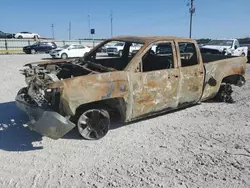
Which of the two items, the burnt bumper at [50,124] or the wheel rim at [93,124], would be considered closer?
the burnt bumper at [50,124]

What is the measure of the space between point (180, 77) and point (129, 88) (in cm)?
132

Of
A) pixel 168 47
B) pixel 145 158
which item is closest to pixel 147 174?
pixel 145 158

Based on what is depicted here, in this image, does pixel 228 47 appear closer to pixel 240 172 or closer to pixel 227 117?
pixel 227 117

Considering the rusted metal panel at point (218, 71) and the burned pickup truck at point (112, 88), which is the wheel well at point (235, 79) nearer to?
the rusted metal panel at point (218, 71)

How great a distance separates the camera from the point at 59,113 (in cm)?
389

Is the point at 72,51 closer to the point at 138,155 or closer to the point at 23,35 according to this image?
the point at 138,155

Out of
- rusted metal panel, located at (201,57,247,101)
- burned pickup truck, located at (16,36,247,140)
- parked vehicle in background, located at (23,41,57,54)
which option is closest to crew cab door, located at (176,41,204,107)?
burned pickup truck, located at (16,36,247,140)

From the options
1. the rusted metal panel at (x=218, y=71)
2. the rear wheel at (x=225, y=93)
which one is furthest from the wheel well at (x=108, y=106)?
the rear wheel at (x=225, y=93)

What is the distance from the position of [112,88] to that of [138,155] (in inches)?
45.6

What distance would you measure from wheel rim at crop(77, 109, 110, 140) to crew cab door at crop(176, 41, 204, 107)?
1.81 meters

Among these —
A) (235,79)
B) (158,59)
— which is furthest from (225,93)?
(158,59)

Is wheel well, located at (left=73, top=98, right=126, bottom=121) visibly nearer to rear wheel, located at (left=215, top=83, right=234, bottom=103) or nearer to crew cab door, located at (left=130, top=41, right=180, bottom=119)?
crew cab door, located at (left=130, top=41, right=180, bottom=119)

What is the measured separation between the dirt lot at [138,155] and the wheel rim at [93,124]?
5.7 inches

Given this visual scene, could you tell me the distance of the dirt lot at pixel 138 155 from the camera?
3127 mm
